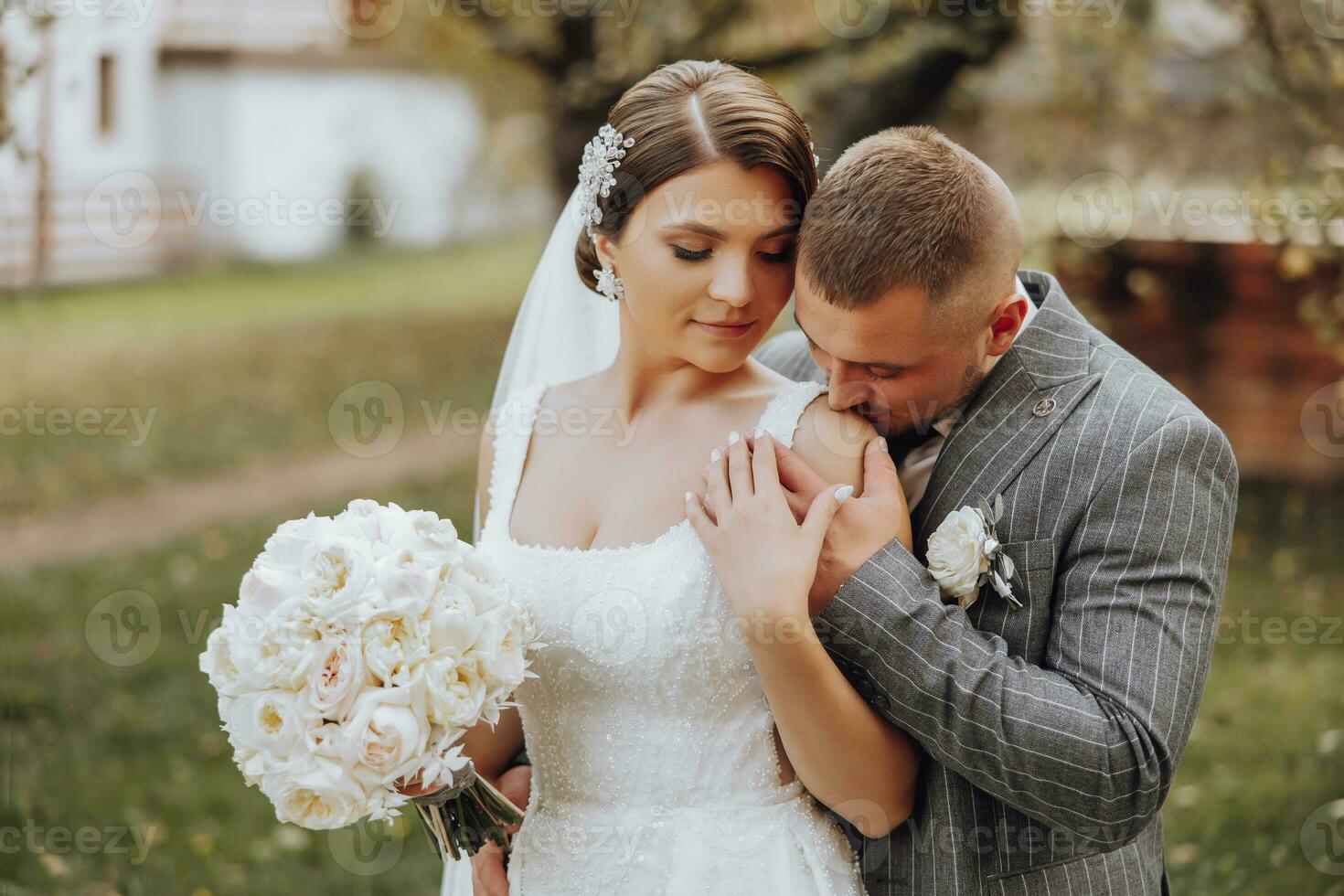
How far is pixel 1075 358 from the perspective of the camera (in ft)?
7.81

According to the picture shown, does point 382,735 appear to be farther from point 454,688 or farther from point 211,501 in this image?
point 211,501

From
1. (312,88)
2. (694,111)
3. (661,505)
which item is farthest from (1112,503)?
(312,88)

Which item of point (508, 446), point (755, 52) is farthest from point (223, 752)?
point (755, 52)

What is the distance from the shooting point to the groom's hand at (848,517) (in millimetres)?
2176

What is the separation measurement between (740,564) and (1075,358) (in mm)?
786

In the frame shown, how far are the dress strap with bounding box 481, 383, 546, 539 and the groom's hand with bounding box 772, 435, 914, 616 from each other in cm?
64

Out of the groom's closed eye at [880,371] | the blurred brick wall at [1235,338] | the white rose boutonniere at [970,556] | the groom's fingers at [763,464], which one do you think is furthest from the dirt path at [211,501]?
the white rose boutonniere at [970,556]

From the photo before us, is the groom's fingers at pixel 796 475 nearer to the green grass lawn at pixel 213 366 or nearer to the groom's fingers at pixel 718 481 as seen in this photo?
the groom's fingers at pixel 718 481

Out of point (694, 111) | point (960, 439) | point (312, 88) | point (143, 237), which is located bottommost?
point (143, 237)

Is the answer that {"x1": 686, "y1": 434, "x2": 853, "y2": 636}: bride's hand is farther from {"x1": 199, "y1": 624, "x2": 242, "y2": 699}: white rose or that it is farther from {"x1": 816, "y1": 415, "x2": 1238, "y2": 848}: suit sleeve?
{"x1": 199, "y1": 624, "x2": 242, "y2": 699}: white rose

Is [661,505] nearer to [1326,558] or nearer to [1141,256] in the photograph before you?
[1326,558]

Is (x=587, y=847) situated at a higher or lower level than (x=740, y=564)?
lower

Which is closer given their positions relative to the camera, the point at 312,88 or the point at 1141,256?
the point at 1141,256

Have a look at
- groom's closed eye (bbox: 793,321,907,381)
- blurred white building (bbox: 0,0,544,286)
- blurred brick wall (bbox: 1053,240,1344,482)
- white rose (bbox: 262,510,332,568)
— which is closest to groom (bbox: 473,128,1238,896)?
groom's closed eye (bbox: 793,321,907,381)
